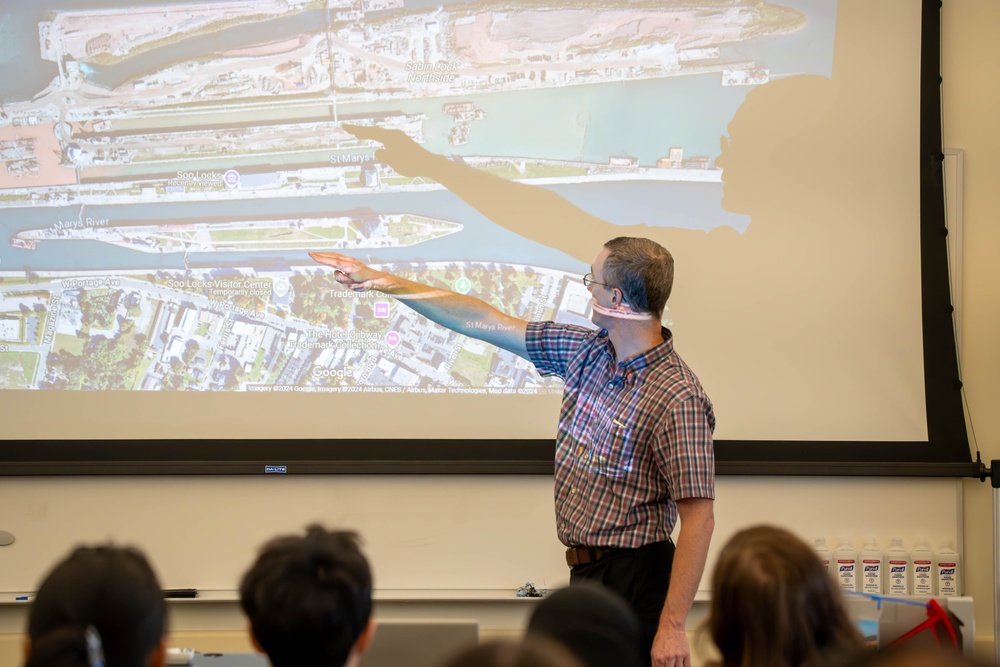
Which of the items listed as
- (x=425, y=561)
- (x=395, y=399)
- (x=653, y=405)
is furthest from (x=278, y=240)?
(x=653, y=405)

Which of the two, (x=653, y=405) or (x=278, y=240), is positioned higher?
(x=278, y=240)

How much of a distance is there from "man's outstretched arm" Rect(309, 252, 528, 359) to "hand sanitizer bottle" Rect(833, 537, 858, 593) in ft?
5.43

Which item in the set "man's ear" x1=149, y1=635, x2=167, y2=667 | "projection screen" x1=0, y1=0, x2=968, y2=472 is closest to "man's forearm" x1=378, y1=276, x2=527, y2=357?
"projection screen" x1=0, y1=0, x2=968, y2=472

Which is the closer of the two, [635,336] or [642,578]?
[642,578]

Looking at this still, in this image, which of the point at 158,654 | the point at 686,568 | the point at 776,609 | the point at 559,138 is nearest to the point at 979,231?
the point at 559,138

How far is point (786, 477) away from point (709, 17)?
1772 mm

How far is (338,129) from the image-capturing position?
379 centimetres

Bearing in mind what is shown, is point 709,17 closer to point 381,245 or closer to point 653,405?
point 381,245

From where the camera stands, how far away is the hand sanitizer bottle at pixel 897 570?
3.59m

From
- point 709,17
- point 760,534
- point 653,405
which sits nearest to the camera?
point 760,534

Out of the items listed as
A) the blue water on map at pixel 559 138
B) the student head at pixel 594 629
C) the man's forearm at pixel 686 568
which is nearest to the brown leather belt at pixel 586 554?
the man's forearm at pixel 686 568

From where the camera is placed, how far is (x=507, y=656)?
880 mm

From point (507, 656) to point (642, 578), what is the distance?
156 centimetres

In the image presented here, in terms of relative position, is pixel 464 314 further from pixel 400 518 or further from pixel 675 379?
pixel 400 518
